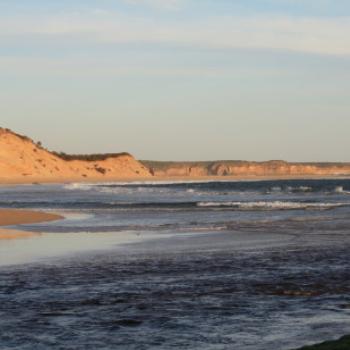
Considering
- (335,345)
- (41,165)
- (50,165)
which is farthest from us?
(50,165)

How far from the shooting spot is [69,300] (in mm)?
14617

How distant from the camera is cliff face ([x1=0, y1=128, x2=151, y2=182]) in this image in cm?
15338

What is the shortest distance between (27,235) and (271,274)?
13394mm

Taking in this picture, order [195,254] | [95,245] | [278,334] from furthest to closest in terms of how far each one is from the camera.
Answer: [95,245]
[195,254]
[278,334]

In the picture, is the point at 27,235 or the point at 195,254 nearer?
the point at 195,254

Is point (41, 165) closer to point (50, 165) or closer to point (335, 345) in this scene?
point (50, 165)

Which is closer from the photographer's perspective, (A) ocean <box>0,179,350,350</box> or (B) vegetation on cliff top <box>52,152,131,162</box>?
(A) ocean <box>0,179,350,350</box>

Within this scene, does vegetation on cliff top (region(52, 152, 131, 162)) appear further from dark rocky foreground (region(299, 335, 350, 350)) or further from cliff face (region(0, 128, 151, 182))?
dark rocky foreground (region(299, 335, 350, 350))

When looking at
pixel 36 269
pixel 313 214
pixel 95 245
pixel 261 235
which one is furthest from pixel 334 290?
pixel 313 214

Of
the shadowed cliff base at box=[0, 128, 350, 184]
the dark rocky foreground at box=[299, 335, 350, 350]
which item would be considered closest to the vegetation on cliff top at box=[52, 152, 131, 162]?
the shadowed cliff base at box=[0, 128, 350, 184]

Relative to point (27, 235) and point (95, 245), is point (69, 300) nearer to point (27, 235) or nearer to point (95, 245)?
point (95, 245)

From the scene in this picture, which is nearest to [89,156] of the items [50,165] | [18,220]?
[50,165]

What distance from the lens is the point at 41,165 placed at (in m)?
164

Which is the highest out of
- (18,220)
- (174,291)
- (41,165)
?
(41,165)
